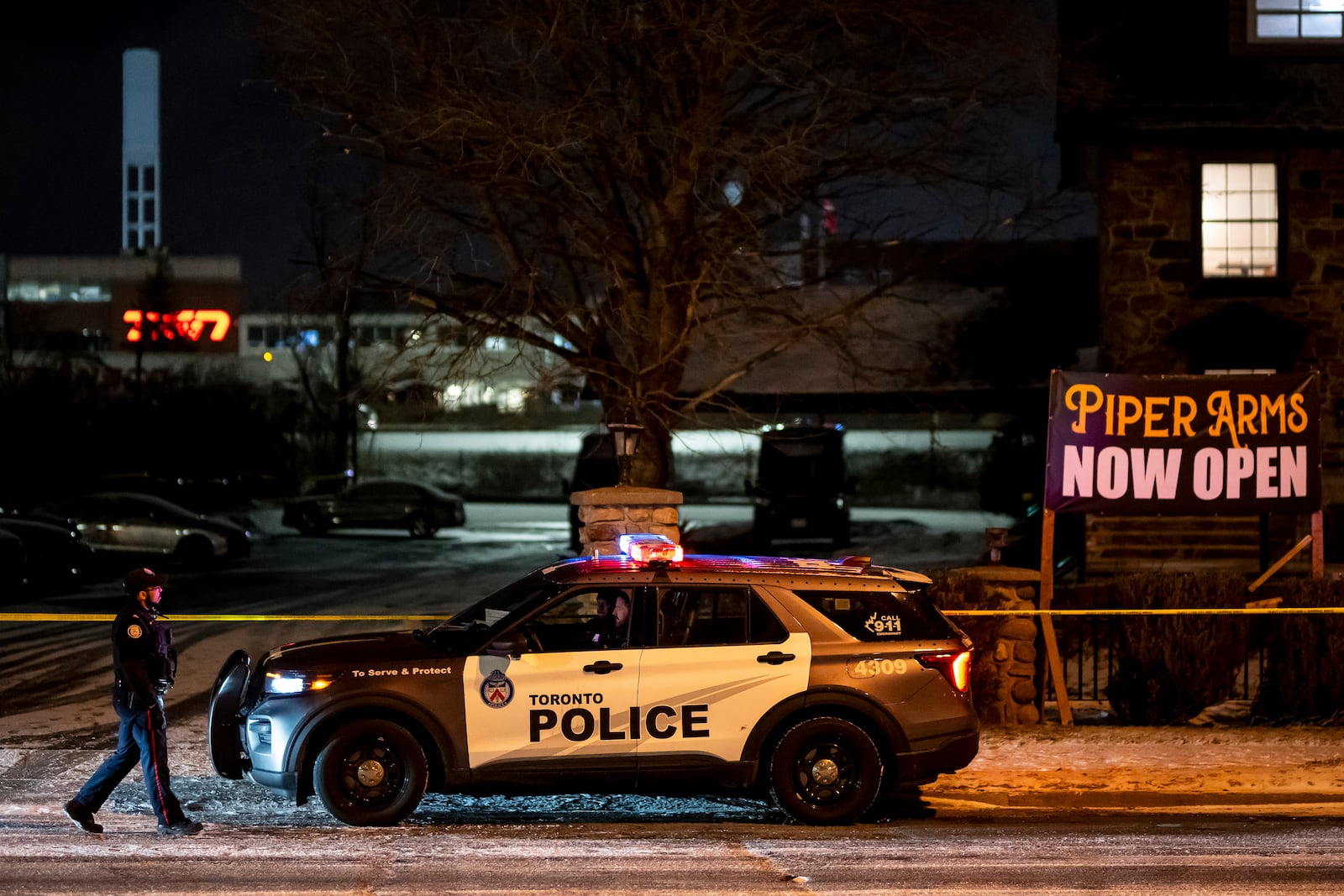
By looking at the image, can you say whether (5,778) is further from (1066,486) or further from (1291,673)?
(1291,673)

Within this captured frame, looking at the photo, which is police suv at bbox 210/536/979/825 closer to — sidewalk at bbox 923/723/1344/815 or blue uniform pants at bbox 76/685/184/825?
blue uniform pants at bbox 76/685/184/825

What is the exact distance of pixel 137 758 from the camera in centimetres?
805

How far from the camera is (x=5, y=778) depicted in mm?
9422

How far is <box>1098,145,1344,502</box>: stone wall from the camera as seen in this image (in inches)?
802

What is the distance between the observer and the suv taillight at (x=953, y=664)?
8.48 m

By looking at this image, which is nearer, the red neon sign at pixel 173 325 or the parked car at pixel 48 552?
the parked car at pixel 48 552

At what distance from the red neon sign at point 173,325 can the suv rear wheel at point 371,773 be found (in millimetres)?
24079

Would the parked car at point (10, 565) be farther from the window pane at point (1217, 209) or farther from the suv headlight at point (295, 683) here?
the window pane at point (1217, 209)

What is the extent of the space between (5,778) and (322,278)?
8949 millimetres

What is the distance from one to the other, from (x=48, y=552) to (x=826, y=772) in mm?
16471

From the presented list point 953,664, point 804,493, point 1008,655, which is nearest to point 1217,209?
point 1008,655

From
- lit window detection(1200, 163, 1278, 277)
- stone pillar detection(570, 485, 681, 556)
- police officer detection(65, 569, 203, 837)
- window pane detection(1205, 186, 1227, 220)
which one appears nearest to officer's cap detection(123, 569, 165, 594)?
police officer detection(65, 569, 203, 837)

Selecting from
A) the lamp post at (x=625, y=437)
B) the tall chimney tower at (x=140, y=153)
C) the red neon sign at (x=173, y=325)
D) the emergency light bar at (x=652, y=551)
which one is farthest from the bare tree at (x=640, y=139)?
the tall chimney tower at (x=140, y=153)

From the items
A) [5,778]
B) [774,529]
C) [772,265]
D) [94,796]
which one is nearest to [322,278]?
[772,265]
